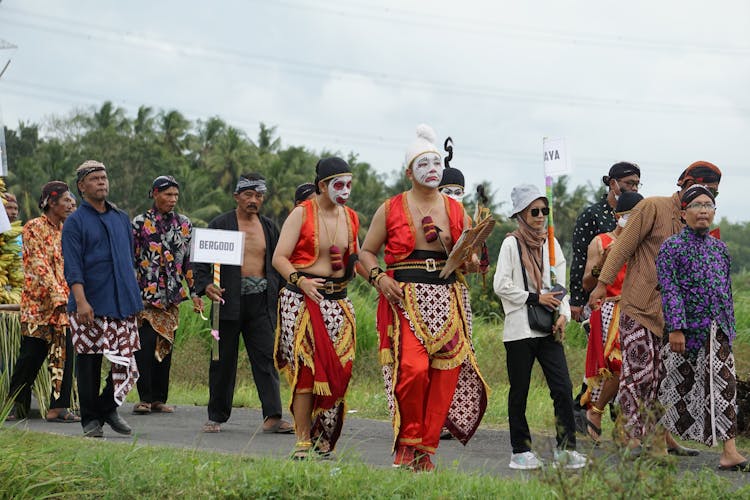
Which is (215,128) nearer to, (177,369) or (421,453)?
(177,369)

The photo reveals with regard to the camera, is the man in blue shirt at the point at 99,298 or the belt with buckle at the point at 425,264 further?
the man in blue shirt at the point at 99,298

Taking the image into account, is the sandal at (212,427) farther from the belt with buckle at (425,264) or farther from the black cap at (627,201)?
the black cap at (627,201)

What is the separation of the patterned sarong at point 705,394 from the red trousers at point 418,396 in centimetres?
163

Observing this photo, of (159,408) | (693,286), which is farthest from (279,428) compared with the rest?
(693,286)

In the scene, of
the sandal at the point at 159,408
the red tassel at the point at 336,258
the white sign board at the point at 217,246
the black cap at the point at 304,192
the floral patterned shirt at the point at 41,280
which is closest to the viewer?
the red tassel at the point at 336,258

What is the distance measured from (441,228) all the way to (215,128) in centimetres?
5583

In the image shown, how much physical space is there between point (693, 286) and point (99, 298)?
4352 mm

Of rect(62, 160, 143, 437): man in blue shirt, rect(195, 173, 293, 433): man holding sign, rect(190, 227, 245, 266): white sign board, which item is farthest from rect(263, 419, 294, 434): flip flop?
rect(190, 227, 245, 266): white sign board

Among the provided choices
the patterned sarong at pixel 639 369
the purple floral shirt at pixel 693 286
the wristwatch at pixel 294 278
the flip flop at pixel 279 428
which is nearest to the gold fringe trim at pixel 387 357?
the wristwatch at pixel 294 278

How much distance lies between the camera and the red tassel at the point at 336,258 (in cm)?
794

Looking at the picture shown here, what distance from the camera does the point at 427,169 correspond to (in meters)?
7.59

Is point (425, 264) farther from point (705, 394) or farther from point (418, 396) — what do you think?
point (705, 394)

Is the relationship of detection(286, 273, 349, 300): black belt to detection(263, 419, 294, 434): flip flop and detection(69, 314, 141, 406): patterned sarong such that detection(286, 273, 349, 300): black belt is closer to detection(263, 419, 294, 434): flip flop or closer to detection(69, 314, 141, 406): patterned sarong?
detection(69, 314, 141, 406): patterned sarong

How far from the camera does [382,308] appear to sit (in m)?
7.53
